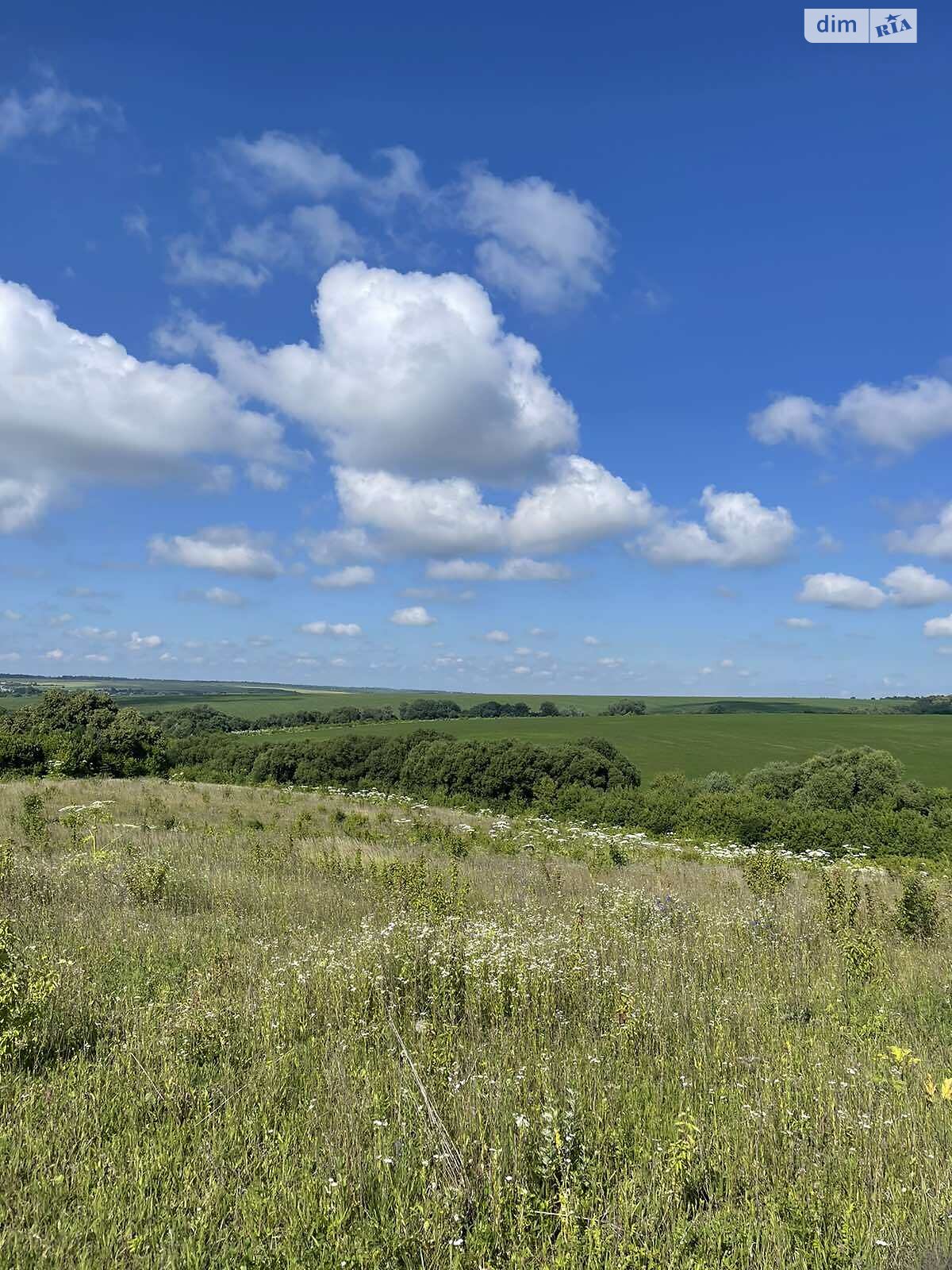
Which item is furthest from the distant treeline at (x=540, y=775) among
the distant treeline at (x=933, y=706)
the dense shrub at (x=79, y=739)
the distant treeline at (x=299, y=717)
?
the distant treeline at (x=933, y=706)

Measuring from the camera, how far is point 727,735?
88.8 m

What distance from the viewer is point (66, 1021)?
5.08 meters

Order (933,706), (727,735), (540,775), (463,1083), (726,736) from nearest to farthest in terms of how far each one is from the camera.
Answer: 1. (463,1083)
2. (540,775)
3. (726,736)
4. (727,735)
5. (933,706)

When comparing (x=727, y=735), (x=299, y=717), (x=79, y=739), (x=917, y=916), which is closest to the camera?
(x=917, y=916)

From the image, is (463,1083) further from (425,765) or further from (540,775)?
(425,765)

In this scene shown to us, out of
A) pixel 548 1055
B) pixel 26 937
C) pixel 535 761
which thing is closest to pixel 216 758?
pixel 535 761

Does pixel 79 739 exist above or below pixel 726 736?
above

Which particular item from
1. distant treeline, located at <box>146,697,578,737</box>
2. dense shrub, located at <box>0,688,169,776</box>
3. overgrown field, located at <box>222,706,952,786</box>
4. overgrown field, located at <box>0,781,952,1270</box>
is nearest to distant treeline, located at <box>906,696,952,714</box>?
overgrown field, located at <box>222,706,952,786</box>

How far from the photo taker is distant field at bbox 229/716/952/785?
67312 mm

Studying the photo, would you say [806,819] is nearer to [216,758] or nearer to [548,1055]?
[548,1055]

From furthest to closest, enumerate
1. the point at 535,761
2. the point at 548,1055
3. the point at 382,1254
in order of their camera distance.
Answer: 1. the point at 535,761
2. the point at 548,1055
3. the point at 382,1254

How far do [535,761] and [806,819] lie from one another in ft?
74.6

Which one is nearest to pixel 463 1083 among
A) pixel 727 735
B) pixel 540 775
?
pixel 540 775

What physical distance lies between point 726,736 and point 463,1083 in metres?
90.4
